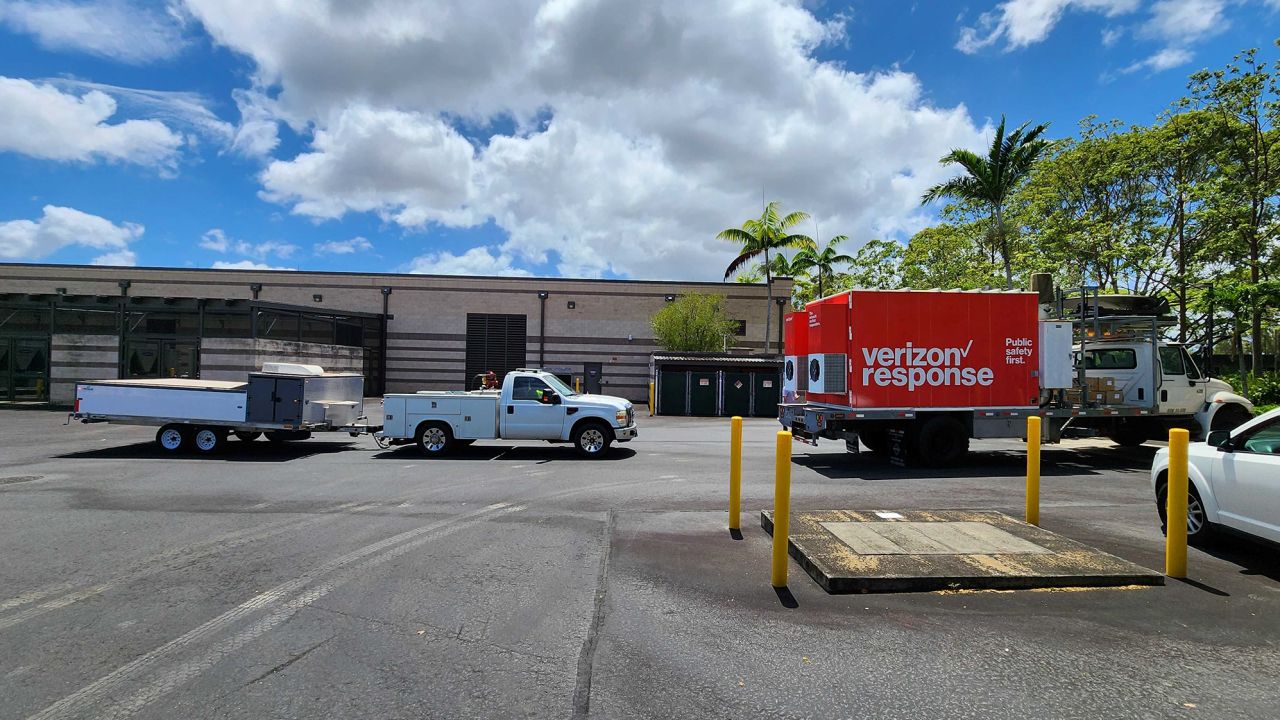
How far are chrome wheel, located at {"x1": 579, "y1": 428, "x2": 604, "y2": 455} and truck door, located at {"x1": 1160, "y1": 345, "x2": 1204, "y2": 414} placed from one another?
11.6 m

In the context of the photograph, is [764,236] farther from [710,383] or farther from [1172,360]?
[1172,360]

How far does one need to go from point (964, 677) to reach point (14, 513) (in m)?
10.4

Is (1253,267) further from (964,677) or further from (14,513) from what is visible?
(14,513)

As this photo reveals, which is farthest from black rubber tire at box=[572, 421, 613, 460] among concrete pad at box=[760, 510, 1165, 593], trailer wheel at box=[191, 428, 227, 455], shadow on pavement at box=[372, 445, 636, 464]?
trailer wheel at box=[191, 428, 227, 455]

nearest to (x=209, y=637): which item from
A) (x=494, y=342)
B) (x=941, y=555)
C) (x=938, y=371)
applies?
(x=941, y=555)

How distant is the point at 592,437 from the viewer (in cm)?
1419

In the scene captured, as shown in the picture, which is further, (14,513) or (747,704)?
(14,513)

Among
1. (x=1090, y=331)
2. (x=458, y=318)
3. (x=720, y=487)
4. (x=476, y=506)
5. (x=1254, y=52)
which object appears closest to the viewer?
(x=476, y=506)

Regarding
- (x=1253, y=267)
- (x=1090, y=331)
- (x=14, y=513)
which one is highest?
(x=1253, y=267)

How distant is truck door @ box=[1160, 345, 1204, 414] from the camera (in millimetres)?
13680

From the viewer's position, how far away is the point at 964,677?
12.3 ft

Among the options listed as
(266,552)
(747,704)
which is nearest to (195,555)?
(266,552)

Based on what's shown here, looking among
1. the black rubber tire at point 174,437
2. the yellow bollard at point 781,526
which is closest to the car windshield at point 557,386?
the black rubber tire at point 174,437

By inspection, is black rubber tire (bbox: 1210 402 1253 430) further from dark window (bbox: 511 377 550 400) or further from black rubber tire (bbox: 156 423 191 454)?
black rubber tire (bbox: 156 423 191 454)
